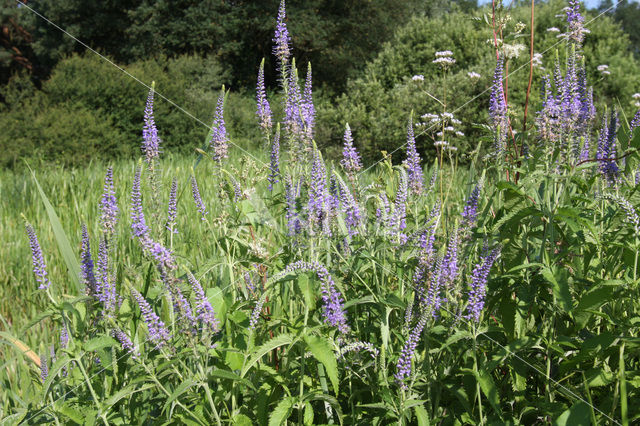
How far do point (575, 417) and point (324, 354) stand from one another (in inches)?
26.5

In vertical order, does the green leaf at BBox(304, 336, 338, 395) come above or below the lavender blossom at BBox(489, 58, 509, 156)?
below

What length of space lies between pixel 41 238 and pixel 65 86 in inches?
427

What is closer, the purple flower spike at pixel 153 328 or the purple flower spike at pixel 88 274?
the purple flower spike at pixel 153 328

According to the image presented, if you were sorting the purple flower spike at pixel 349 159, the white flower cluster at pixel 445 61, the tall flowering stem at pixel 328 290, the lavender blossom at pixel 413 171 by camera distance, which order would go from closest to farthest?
the tall flowering stem at pixel 328 290 → the purple flower spike at pixel 349 159 → the lavender blossom at pixel 413 171 → the white flower cluster at pixel 445 61

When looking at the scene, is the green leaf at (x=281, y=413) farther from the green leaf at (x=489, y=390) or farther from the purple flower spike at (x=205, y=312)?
the green leaf at (x=489, y=390)

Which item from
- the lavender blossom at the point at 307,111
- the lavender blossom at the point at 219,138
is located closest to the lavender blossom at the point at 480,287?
the lavender blossom at the point at 307,111

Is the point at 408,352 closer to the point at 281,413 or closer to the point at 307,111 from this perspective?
the point at 281,413

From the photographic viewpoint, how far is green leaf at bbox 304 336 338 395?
156 cm

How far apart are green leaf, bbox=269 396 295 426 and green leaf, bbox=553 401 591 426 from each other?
0.73 meters

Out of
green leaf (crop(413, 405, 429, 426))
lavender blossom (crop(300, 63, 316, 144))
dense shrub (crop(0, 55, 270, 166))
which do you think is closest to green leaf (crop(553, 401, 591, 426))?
green leaf (crop(413, 405, 429, 426))

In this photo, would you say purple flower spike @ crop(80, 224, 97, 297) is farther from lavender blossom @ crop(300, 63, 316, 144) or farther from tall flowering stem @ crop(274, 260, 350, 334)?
lavender blossom @ crop(300, 63, 316, 144)

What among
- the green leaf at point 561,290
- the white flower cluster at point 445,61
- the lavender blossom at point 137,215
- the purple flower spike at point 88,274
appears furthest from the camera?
the white flower cluster at point 445,61

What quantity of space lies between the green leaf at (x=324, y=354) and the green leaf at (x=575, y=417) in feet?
1.94

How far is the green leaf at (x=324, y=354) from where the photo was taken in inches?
61.3
